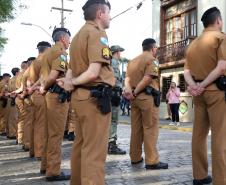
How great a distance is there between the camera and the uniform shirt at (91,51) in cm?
426

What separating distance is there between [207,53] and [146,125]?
2.19m

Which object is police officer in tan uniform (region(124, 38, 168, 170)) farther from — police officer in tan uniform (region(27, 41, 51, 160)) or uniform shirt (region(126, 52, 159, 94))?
police officer in tan uniform (region(27, 41, 51, 160))

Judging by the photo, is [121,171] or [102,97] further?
[121,171]

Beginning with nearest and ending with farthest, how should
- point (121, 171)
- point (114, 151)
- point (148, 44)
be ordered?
point (121, 171)
point (148, 44)
point (114, 151)

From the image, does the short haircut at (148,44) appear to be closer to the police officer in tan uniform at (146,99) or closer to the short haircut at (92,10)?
the police officer in tan uniform at (146,99)

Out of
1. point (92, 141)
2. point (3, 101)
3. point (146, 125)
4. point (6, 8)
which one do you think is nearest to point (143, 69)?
point (146, 125)

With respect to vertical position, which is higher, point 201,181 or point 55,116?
point 55,116

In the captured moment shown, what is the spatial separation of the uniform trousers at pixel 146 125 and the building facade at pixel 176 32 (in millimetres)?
14995

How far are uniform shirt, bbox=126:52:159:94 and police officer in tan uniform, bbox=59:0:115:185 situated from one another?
2566 millimetres

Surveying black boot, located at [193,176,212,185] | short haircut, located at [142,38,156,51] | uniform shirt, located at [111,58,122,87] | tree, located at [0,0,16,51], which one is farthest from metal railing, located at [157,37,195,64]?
black boot, located at [193,176,212,185]

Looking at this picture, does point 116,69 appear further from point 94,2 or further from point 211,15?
point 94,2

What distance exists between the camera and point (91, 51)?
4.26 meters

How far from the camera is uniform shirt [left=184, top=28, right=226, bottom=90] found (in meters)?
5.19

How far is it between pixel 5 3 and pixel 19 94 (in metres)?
2.52
